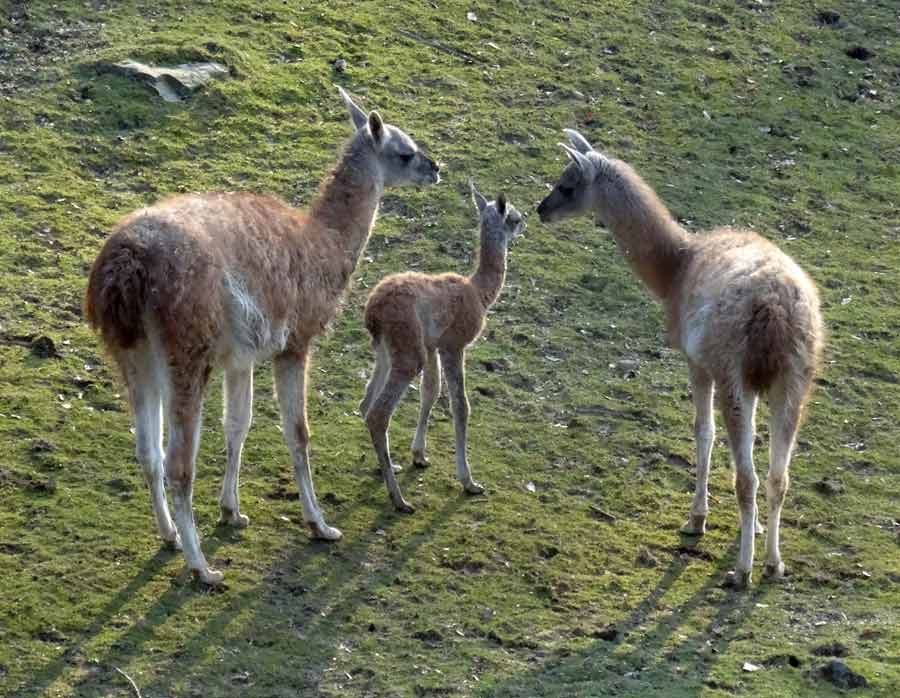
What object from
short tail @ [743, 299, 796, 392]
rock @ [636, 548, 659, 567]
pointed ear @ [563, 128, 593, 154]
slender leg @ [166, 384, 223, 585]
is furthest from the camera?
pointed ear @ [563, 128, 593, 154]

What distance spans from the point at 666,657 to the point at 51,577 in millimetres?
3364

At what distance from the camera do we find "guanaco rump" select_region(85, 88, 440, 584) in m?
8.71

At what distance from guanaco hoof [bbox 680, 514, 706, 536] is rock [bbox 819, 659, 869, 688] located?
208 centimetres

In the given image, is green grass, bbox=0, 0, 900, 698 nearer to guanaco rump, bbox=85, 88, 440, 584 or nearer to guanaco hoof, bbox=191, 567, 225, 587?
guanaco hoof, bbox=191, 567, 225, 587

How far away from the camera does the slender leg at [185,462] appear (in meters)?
8.84

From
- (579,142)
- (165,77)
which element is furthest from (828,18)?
(165,77)

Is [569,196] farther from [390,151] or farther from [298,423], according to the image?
[298,423]

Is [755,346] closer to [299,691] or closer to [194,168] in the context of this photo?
[299,691]

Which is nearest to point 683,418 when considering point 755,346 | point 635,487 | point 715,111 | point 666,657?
point 635,487

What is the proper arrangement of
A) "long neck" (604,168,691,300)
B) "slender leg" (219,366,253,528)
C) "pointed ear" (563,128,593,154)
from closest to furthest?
"slender leg" (219,366,253,528)
"long neck" (604,168,691,300)
"pointed ear" (563,128,593,154)

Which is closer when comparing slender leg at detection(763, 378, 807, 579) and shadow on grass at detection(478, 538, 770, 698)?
shadow on grass at detection(478, 538, 770, 698)

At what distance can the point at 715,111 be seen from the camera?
685 inches

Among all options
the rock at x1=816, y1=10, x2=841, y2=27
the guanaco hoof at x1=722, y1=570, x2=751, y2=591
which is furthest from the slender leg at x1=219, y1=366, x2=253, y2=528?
the rock at x1=816, y1=10, x2=841, y2=27

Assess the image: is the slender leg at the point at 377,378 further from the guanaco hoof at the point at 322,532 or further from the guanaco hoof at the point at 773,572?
the guanaco hoof at the point at 773,572
